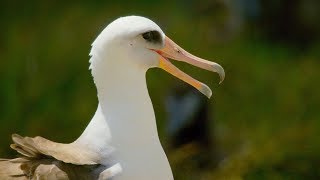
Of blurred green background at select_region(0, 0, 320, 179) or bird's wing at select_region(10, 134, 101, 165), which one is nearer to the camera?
bird's wing at select_region(10, 134, 101, 165)

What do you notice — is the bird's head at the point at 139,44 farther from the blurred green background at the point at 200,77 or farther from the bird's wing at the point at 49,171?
the blurred green background at the point at 200,77

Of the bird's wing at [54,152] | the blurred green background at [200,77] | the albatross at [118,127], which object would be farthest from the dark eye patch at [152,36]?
the blurred green background at [200,77]

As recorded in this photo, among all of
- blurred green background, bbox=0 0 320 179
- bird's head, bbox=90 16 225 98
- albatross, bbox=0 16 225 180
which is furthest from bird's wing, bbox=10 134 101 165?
blurred green background, bbox=0 0 320 179

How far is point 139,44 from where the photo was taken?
169 cm

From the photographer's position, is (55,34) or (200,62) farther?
(55,34)

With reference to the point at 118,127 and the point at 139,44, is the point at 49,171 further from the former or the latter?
the point at 139,44

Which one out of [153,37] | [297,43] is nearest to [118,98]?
[153,37]

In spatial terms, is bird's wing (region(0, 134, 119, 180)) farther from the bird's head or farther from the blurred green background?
the blurred green background

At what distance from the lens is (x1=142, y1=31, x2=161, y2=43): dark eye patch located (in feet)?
5.53

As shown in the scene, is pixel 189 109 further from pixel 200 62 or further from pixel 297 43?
pixel 200 62

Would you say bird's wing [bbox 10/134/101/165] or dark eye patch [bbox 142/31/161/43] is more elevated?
dark eye patch [bbox 142/31/161/43]

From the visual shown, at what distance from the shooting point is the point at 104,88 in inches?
67.1

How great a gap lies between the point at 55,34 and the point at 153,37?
1.17 metres

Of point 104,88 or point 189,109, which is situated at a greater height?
point 104,88
